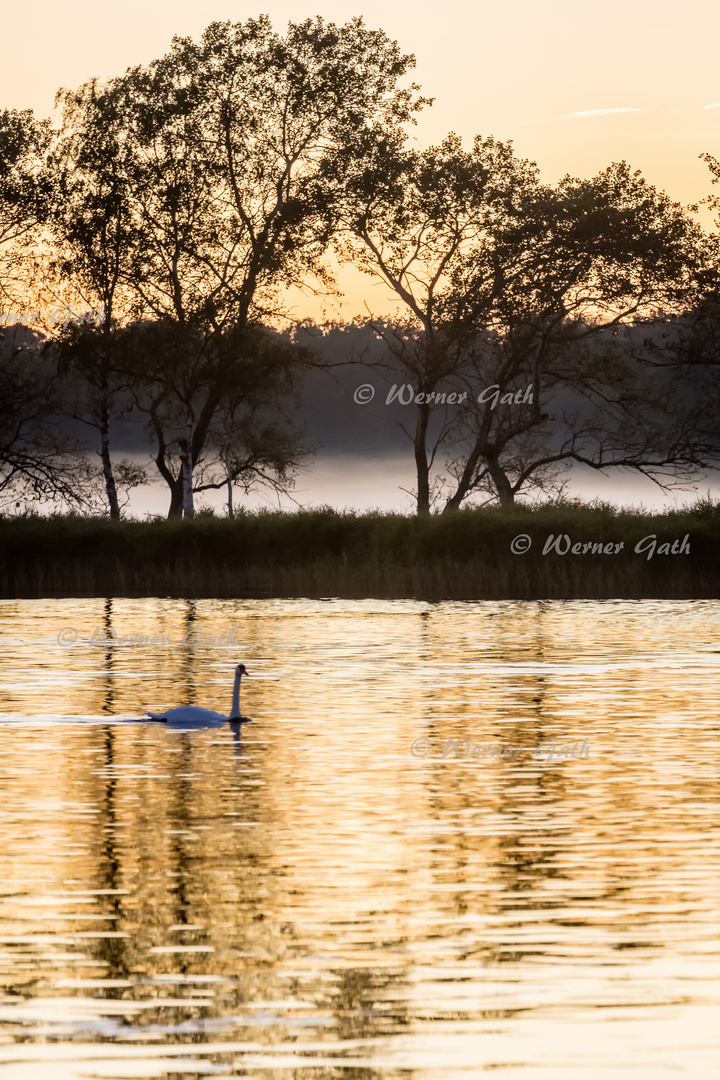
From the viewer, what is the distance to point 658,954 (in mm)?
10383

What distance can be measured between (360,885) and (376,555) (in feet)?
149

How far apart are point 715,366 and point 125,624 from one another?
2675 centimetres

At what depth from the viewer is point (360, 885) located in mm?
12594

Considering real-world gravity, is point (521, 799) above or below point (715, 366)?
below

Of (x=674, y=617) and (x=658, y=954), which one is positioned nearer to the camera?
(x=658, y=954)

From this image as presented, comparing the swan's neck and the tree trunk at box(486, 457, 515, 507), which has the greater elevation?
the tree trunk at box(486, 457, 515, 507)

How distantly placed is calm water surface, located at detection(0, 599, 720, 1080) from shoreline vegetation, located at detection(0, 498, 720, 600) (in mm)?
25877

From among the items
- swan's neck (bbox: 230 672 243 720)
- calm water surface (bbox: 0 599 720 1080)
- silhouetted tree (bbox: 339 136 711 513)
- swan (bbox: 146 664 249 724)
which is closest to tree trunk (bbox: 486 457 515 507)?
silhouetted tree (bbox: 339 136 711 513)

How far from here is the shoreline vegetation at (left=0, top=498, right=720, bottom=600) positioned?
54719 millimetres

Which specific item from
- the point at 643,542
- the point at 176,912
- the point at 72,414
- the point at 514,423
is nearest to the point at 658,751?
the point at 176,912

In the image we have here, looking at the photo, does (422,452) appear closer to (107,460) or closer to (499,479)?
(499,479)

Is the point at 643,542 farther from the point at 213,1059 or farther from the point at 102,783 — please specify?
the point at 213,1059

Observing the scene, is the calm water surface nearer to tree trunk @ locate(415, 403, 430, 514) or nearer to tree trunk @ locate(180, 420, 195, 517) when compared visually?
tree trunk @ locate(415, 403, 430, 514)

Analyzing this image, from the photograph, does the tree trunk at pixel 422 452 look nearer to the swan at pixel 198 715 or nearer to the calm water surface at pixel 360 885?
the calm water surface at pixel 360 885
